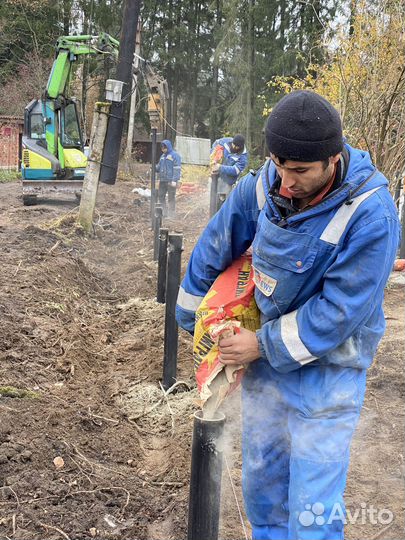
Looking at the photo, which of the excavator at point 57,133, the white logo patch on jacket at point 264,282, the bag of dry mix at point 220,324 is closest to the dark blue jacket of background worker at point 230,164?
the excavator at point 57,133

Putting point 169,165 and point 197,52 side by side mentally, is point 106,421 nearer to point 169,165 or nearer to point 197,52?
point 169,165

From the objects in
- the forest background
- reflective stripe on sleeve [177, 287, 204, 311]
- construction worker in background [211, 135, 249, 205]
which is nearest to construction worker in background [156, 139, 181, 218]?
construction worker in background [211, 135, 249, 205]

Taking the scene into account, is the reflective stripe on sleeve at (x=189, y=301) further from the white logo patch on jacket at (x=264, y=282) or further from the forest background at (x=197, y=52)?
the forest background at (x=197, y=52)

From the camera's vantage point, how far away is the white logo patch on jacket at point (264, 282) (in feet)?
7.10

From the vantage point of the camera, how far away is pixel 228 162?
37.1ft

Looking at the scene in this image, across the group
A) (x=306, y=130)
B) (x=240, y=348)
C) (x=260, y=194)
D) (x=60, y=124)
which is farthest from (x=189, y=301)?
(x=60, y=124)

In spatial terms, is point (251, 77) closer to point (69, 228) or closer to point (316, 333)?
point (69, 228)

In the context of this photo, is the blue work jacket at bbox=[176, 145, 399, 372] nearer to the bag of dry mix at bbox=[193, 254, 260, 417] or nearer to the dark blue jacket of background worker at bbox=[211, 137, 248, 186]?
the bag of dry mix at bbox=[193, 254, 260, 417]

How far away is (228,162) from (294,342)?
375 inches

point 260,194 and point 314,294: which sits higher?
point 260,194

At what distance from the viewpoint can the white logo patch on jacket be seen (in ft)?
7.10

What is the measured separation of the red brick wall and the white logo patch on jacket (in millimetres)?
26283

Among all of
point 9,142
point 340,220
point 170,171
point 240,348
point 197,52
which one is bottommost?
point 9,142

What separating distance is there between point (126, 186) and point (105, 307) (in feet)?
53.0
